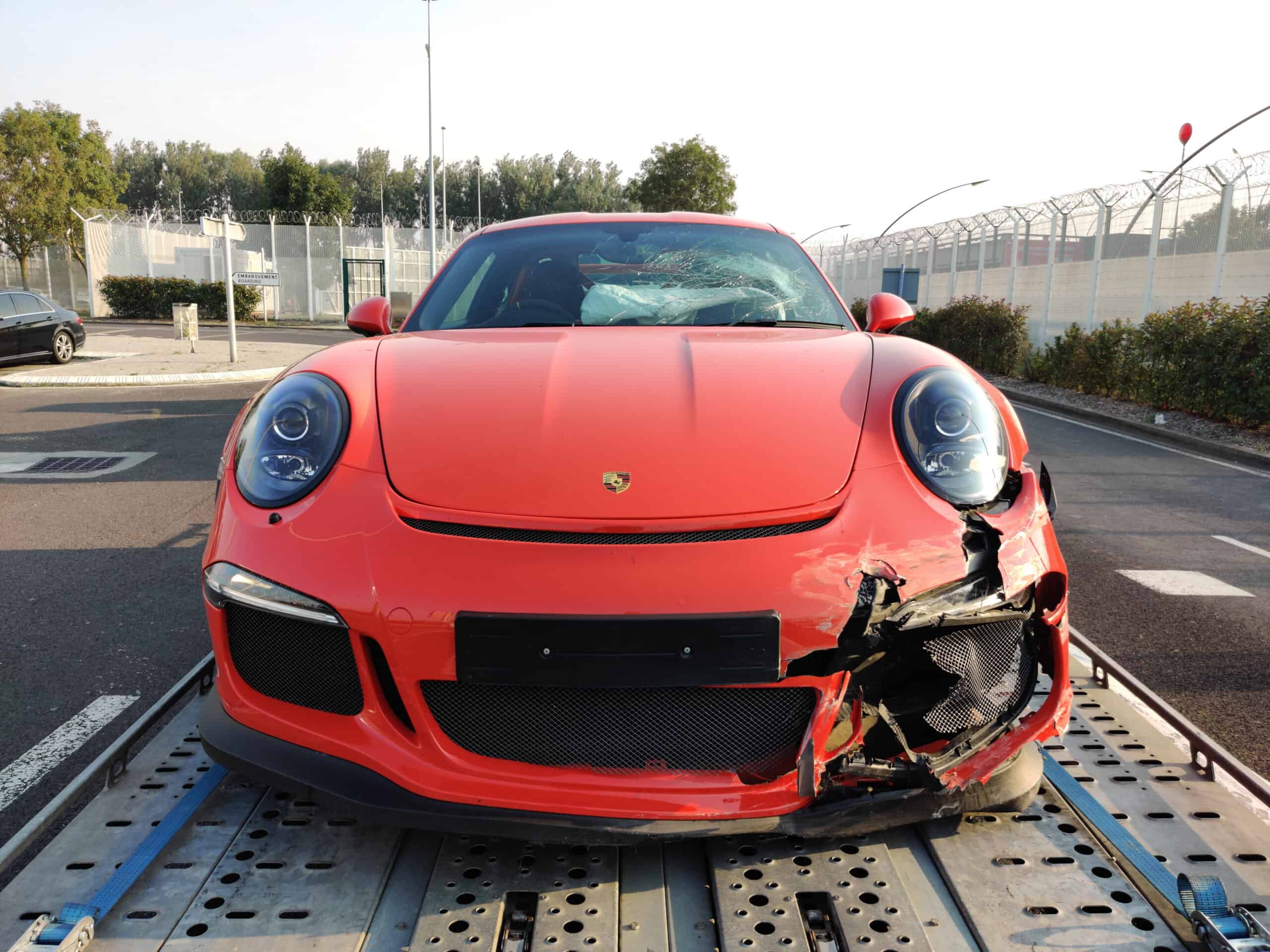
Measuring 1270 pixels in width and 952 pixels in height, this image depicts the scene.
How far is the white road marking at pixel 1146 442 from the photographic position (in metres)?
8.95

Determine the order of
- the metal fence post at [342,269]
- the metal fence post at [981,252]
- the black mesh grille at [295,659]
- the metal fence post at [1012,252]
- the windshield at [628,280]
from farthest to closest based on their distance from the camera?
the metal fence post at [342,269]
the metal fence post at [981,252]
the metal fence post at [1012,252]
the windshield at [628,280]
the black mesh grille at [295,659]

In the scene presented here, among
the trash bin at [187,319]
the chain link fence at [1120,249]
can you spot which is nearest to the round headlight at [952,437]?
the chain link fence at [1120,249]

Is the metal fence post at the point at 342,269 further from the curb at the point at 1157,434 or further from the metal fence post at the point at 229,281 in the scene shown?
the curb at the point at 1157,434

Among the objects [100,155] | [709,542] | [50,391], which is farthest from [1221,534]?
[100,155]

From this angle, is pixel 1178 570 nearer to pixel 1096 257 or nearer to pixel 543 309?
pixel 543 309

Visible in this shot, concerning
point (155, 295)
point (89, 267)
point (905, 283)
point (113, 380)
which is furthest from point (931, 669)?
point (89, 267)

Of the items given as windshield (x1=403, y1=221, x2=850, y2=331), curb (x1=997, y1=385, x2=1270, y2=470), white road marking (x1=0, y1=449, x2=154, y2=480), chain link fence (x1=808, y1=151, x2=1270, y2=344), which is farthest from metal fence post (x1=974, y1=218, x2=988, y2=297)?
windshield (x1=403, y1=221, x2=850, y2=331)

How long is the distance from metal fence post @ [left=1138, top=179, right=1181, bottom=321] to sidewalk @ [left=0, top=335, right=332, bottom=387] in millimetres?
12935

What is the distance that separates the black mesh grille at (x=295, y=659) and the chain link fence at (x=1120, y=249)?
1162 cm

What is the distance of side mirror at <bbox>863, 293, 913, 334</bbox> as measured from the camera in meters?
3.11

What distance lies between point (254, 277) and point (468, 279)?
2061cm

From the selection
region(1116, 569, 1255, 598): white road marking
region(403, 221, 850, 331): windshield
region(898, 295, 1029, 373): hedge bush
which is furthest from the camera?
region(898, 295, 1029, 373): hedge bush

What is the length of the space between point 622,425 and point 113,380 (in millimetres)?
14099

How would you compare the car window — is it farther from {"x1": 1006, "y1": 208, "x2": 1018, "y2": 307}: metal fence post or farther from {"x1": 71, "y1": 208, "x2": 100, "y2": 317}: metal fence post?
{"x1": 1006, "y1": 208, "x2": 1018, "y2": 307}: metal fence post
